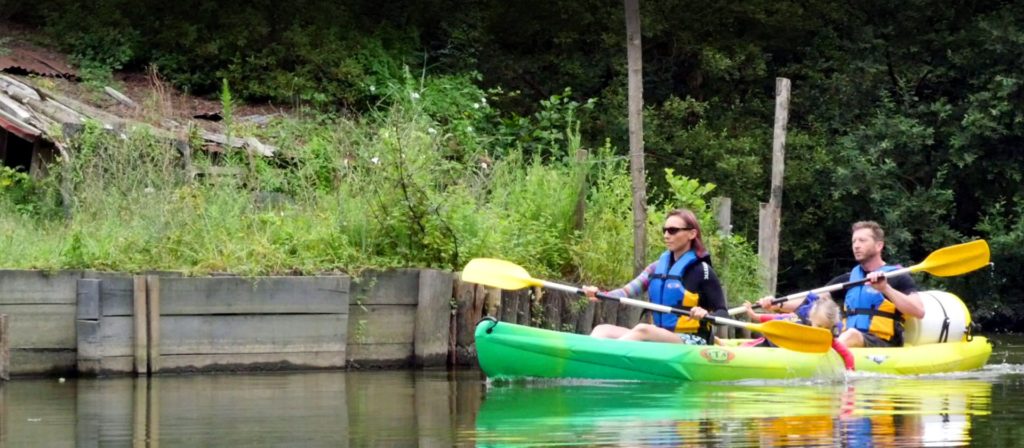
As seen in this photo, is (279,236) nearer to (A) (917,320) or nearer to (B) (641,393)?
(B) (641,393)

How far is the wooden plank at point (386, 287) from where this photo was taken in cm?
1431

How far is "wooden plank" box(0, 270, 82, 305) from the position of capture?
13.0 metres

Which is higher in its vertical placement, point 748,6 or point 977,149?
point 748,6

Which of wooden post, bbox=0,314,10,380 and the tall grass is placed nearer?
wooden post, bbox=0,314,10,380

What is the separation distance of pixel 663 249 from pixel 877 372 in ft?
11.4

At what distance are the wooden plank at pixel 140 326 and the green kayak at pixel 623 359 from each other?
2.55 meters

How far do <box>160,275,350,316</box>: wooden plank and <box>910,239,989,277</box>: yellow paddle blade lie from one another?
15.6ft

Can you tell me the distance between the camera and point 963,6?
24.3 metres

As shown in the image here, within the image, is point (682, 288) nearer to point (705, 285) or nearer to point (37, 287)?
point (705, 285)

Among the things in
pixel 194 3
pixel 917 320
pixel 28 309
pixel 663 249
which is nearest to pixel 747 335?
pixel 663 249

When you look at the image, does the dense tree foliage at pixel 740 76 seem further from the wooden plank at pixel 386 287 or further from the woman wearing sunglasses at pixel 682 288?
the woman wearing sunglasses at pixel 682 288

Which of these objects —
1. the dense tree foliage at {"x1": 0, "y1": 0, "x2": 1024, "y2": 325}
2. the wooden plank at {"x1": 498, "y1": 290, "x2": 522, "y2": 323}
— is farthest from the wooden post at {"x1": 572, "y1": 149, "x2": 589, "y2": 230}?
the dense tree foliage at {"x1": 0, "y1": 0, "x2": 1024, "y2": 325}

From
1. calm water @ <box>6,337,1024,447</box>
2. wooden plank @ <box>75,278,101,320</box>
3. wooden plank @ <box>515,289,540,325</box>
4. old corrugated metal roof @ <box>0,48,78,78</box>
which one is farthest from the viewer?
old corrugated metal roof @ <box>0,48,78,78</box>

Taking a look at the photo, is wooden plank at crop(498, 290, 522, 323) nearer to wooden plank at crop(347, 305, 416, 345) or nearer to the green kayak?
wooden plank at crop(347, 305, 416, 345)
